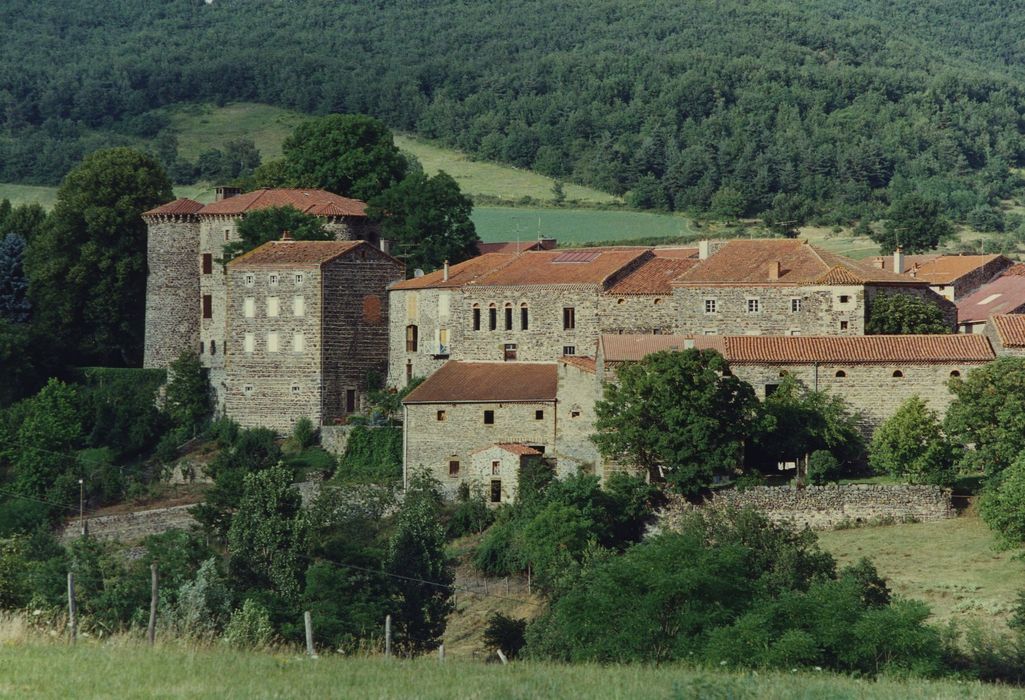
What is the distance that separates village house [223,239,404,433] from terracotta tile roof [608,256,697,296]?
8011 millimetres

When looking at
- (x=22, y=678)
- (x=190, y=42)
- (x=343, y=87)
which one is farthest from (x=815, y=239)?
(x=190, y=42)

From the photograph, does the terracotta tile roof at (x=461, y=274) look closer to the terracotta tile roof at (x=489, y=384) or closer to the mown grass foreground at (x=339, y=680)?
the terracotta tile roof at (x=489, y=384)

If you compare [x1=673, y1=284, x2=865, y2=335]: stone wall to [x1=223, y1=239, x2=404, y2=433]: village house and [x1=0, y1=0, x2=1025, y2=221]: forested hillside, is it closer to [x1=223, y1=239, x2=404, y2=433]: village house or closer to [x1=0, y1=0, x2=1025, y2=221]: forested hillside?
[x1=223, y1=239, x2=404, y2=433]: village house

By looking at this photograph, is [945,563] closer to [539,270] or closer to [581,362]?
[581,362]

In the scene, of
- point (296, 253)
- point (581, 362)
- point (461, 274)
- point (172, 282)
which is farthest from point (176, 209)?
point (581, 362)

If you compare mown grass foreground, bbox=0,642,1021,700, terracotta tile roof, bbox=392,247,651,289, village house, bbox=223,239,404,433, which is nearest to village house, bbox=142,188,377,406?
village house, bbox=223,239,404,433

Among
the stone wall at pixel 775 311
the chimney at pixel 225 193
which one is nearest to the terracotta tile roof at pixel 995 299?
the stone wall at pixel 775 311

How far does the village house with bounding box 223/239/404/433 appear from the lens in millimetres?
62531

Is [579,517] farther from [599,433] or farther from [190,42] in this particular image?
[190,42]

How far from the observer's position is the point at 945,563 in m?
46.3

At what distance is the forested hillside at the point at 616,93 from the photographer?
129 m

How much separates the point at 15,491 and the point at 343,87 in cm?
9243

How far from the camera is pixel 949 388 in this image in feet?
171

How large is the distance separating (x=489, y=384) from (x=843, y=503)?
40.2ft
